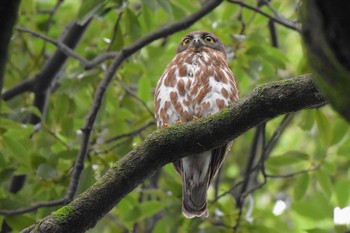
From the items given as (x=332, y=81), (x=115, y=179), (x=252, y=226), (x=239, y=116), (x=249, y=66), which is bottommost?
(x=252, y=226)

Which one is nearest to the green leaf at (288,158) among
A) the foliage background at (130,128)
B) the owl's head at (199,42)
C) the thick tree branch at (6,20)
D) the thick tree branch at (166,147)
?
the foliage background at (130,128)

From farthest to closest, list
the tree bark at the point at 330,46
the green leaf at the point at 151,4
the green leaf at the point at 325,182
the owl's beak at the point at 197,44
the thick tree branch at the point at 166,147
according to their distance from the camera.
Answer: the owl's beak at the point at 197,44, the green leaf at the point at 325,182, the green leaf at the point at 151,4, the thick tree branch at the point at 166,147, the tree bark at the point at 330,46

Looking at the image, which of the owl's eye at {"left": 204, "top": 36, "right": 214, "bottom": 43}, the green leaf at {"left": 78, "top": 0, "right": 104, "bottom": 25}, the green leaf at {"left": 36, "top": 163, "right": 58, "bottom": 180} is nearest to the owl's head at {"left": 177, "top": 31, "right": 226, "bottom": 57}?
the owl's eye at {"left": 204, "top": 36, "right": 214, "bottom": 43}

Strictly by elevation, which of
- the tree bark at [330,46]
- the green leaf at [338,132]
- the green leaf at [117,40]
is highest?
the tree bark at [330,46]

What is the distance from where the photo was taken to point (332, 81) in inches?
38.0

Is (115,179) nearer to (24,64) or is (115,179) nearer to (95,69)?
(95,69)

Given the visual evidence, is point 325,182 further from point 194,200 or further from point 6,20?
point 6,20

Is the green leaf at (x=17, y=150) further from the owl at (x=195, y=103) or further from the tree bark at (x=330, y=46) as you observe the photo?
the tree bark at (x=330, y=46)

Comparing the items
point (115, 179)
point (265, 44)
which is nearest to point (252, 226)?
point (265, 44)

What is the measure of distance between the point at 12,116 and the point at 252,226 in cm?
219

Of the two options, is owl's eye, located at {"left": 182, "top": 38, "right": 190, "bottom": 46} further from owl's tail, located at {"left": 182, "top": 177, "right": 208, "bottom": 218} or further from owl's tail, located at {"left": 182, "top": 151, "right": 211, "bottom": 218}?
owl's tail, located at {"left": 182, "top": 177, "right": 208, "bottom": 218}

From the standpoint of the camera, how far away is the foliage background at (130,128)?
14.9 ft

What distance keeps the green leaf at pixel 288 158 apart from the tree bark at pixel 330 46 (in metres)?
4.01

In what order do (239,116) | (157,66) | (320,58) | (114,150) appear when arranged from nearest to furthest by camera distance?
(320,58) → (239,116) → (114,150) → (157,66)
